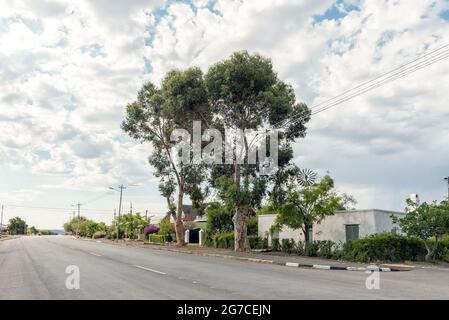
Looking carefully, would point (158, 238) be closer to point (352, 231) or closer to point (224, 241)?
point (224, 241)

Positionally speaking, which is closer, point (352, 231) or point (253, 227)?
point (352, 231)

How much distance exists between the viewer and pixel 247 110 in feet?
113

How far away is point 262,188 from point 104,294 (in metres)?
21.8

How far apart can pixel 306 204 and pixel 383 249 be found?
6942 mm

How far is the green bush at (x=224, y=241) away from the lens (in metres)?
41.2

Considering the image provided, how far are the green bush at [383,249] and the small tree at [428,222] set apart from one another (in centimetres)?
68

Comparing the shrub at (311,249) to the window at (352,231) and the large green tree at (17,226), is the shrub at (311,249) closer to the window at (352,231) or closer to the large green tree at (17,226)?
the window at (352,231)

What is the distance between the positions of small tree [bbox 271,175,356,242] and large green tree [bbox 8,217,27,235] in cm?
15858

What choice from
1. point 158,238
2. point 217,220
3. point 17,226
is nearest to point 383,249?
point 217,220

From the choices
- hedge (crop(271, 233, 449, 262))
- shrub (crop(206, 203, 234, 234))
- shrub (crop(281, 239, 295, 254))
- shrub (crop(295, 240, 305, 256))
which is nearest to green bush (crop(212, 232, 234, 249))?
shrub (crop(206, 203, 234, 234))

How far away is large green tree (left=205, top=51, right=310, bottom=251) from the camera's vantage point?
32.3 meters
